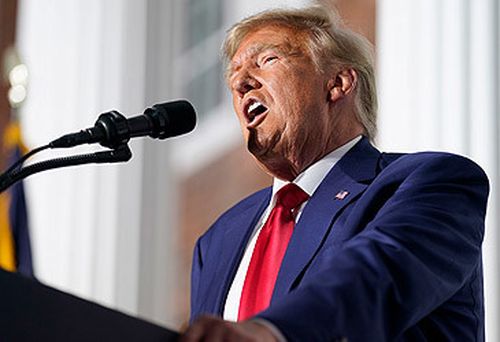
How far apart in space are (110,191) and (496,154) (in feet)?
6.09

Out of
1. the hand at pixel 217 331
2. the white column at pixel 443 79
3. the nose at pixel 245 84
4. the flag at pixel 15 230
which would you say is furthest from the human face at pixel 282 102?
the flag at pixel 15 230

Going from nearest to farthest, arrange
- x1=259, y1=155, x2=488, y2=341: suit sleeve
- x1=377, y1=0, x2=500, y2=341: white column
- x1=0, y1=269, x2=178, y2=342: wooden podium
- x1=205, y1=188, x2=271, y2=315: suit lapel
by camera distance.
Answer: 1. x1=0, y1=269, x2=178, y2=342: wooden podium
2. x1=259, y1=155, x2=488, y2=341: suit sleeve
3. x1=205, y1=188, x2=271, y2=315: suit lapel
4. x1=377, y1=0, x2=500, y2=341: white column

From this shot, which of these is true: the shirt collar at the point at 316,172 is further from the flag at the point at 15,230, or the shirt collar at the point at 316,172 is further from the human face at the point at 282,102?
the flag at the point at 15,230

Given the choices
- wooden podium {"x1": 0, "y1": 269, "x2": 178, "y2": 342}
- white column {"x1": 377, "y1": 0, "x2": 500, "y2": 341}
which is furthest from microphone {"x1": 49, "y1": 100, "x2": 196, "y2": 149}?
white column {"x1": 377, "y1": 0, "x2": 500, "y2": 341}

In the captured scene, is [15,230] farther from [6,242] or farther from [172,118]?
[172,118]

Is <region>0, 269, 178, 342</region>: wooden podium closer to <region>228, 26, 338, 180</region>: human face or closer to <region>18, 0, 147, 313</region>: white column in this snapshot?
<region>228, 26, 338, 180</region>: human face

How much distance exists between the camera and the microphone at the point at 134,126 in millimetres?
2152

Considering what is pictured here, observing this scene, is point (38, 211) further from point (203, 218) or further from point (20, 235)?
point (203, 218)

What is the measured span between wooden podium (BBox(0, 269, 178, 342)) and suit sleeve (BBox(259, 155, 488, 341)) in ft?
0.70

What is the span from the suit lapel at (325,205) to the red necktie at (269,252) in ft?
0.21

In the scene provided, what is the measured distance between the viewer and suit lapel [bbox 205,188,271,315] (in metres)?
2.48

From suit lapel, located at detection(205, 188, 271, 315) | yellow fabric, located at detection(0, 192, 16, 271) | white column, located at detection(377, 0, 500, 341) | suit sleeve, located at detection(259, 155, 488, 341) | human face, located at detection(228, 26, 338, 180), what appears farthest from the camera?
yellow fabric, located at detection(0, 192, 16, 271)

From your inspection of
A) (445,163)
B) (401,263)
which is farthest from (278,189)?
(401,263)

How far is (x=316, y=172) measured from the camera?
2586 millimetres
